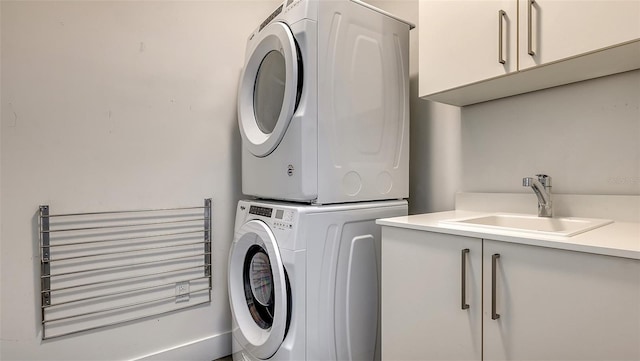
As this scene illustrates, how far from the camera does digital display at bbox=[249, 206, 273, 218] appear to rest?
1.61 meters

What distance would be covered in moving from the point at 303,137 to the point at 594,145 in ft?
3.83

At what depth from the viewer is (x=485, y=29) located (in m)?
1.33

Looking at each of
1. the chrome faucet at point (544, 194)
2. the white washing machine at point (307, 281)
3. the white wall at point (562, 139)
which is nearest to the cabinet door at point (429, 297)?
the white washing machine at point (307, 281)

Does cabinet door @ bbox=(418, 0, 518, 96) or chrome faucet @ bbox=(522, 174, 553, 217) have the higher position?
cabinet door @ bbox=(418, 0, 518, 96)

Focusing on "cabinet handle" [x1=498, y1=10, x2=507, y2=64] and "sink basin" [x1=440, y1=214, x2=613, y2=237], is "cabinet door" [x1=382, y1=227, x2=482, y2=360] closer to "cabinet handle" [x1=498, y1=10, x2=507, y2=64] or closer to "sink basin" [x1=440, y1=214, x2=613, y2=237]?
"sink basin" [x1=440, y1=214, x2=613, y2=237]

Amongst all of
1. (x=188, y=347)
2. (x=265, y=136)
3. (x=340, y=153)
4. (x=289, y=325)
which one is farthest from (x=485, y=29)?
(x=188, y=347)

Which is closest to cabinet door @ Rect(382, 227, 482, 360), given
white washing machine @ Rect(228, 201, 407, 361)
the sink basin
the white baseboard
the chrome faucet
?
the sink basin

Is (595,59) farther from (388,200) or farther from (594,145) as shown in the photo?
(388,200)

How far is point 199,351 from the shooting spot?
6.55 ft

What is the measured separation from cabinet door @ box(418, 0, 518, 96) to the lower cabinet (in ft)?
2.20

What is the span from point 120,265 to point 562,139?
2.15 m

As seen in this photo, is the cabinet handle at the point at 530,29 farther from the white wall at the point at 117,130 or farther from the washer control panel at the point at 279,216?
the white wall at the point at 117,130

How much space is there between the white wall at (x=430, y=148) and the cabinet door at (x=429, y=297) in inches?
27.3

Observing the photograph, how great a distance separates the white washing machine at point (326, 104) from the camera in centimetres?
148
